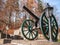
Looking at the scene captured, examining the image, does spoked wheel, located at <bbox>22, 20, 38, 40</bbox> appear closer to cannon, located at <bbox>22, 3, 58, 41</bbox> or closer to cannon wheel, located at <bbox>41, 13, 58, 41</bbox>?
cannon, located at <bbox>22, 3, 58, 41</bbox>

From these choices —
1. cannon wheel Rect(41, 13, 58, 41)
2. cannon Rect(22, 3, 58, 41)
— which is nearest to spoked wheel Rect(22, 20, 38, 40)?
cannon Rect(22, 3, 58, 41)

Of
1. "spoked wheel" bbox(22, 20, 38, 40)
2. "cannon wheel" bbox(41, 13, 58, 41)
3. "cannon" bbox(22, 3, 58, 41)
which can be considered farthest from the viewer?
"spoked wheel" bbox(22, 20, 38, 40)

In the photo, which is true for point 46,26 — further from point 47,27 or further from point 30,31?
point 30,31

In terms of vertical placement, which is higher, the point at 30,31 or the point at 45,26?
the point at 45,26

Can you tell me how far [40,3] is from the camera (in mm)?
41781

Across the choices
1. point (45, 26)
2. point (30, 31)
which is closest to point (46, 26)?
point (45, 26)

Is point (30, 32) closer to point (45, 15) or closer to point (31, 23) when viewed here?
point (31, 23)

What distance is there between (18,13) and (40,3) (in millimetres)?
7197

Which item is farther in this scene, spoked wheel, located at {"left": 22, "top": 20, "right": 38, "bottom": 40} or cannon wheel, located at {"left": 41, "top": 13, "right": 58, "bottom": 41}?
spoked wheel, located at {"left": 22, "top": 20, "right": 38, "bottom": 40}

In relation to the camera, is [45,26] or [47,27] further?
[47,27]

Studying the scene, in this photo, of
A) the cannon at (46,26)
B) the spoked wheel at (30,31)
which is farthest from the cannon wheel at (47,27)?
→ the spoked wheel at (30,31)

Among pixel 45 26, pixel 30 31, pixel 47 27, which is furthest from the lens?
pixel 30 31

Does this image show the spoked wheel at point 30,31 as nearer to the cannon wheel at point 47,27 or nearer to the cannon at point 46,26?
the cannon at point 46,26

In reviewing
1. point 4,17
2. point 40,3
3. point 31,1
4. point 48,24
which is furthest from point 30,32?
point 40,3
